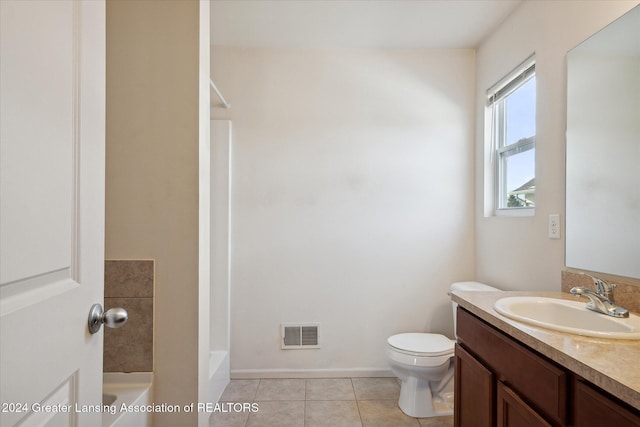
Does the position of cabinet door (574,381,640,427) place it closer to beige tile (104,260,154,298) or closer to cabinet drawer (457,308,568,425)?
cabinet drawer (457,308,568,425)

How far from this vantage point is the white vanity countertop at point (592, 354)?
696mm

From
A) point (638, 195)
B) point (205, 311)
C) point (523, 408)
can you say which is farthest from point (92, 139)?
point (638, 195)

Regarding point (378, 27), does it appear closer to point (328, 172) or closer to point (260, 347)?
point (328, 172)

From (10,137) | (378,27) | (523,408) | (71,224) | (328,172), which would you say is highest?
(378,27)

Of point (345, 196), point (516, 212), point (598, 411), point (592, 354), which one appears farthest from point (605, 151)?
point (345, 196)

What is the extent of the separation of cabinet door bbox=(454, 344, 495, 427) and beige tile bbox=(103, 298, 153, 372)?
1337 millimetres

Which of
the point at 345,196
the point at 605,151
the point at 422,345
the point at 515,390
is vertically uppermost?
the point at 605,151

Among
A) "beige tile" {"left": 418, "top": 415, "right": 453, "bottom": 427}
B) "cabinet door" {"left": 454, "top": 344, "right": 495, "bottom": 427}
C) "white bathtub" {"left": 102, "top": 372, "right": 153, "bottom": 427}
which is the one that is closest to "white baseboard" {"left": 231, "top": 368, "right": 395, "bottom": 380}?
"beige tile" {"left": 418, "top": 415, "right": 453, "bottom": 427}

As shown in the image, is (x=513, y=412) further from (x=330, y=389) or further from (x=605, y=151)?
(x=330, y=389)

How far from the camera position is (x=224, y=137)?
2.43m

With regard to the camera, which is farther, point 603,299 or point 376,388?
point 376,388

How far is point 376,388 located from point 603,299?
5.32ft

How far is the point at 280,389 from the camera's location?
2303mm

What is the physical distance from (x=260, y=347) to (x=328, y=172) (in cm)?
144
